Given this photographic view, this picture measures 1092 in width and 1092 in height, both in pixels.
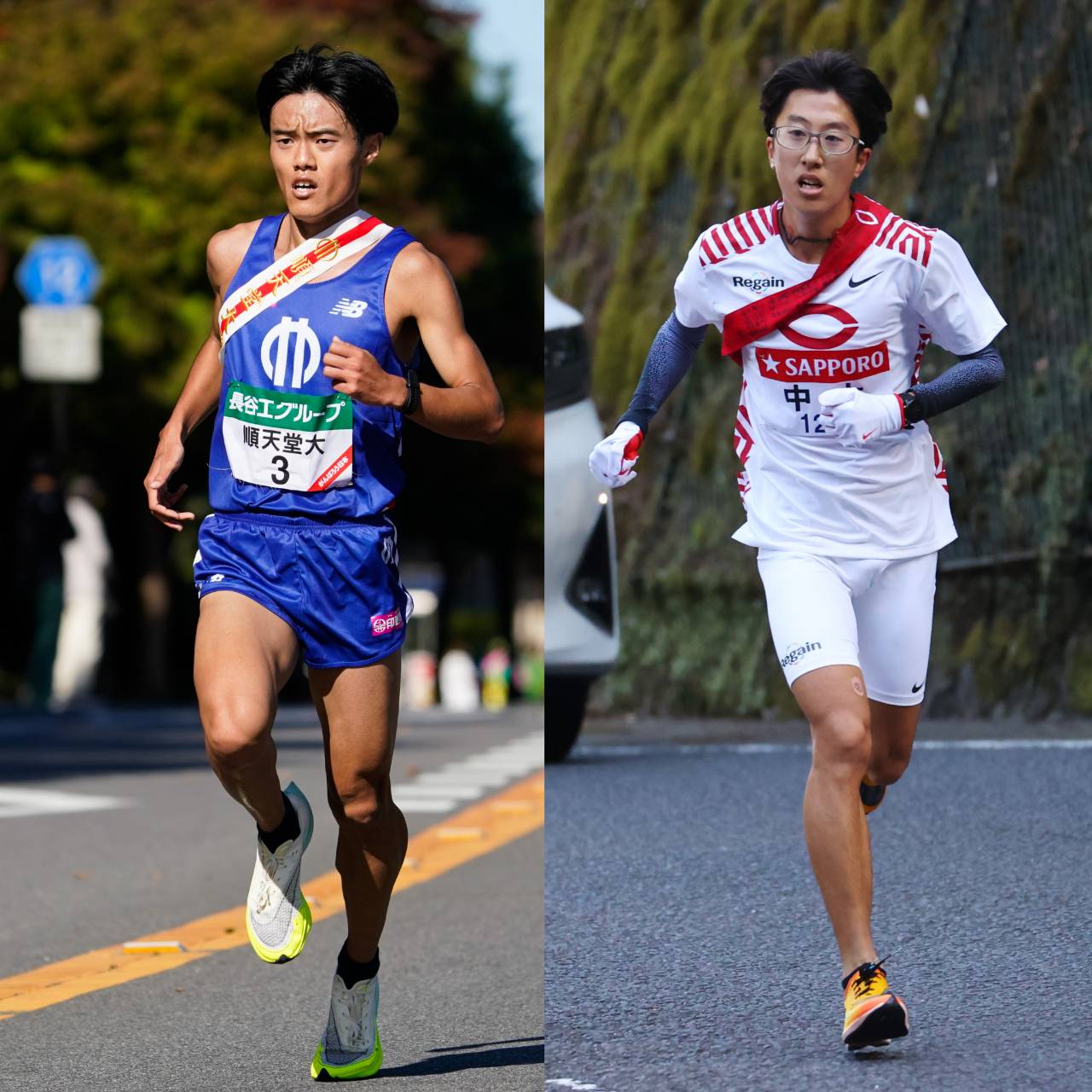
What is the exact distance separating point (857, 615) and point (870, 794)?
0.46 metres

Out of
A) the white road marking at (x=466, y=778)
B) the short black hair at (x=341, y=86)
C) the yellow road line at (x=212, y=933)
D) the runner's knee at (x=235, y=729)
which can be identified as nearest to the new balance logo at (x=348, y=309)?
the short black hair at (x=341, y=86)

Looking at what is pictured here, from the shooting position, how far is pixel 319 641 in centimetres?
498

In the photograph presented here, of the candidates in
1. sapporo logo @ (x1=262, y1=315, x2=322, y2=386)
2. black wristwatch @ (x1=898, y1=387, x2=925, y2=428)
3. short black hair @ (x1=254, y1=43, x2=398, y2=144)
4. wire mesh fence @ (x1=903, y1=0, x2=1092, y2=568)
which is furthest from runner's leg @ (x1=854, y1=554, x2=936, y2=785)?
wire mesh fence @ (x1=903, y1=0, x2=1092, y2=568)

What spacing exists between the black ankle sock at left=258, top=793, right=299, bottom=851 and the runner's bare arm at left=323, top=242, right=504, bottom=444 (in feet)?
2.70

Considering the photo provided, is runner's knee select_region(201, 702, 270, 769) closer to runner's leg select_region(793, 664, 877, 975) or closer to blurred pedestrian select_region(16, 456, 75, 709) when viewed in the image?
runner's leg select_region(793, 664, 877, 975)

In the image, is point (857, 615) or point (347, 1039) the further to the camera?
point (857, 615)

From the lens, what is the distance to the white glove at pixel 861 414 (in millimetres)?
4812

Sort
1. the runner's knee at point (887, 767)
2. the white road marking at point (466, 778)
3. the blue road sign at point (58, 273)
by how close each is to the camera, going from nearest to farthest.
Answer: the runner's knee at point (887, 767)
the white road marking at point (466, 778)
the blue road sign at point (58, 273)

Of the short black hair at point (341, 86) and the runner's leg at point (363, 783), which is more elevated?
the short black hair at point (341, 86)

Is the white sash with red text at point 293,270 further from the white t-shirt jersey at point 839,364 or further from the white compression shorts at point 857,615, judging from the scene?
the white compression shorts at point 857,615

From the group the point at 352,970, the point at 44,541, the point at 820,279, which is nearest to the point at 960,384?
the point at 820,279

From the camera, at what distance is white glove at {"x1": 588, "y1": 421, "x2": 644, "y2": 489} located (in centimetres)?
496

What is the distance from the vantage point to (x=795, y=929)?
20.2ft

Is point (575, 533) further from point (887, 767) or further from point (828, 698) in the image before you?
point (828, 698)
